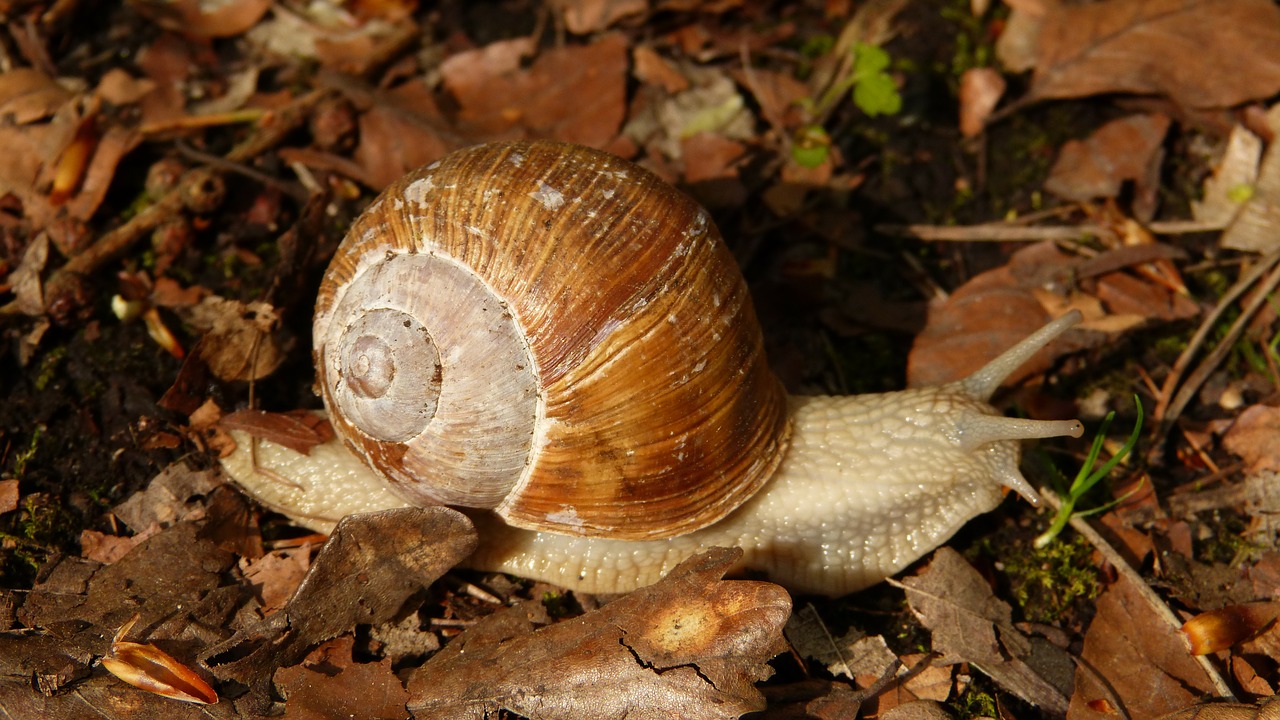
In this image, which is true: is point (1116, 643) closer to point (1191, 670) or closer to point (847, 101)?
point (1191, 670)

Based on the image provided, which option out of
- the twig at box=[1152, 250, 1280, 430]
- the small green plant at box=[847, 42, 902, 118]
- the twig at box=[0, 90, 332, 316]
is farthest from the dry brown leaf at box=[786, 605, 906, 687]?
the twig at box=[0, 90, 332, 316]

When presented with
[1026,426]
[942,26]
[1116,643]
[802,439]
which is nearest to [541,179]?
[802,439]

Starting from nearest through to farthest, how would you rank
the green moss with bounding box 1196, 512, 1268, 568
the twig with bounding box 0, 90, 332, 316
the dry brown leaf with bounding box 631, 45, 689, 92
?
the green moss with bounding box 1196, 512, 1268, 568 < the twig with bounding box 0, 90, 332, 316 < the dry brown leaf with bounding box 631, 45, 689, 92

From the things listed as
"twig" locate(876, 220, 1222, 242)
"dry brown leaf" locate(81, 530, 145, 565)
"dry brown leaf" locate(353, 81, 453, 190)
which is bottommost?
"dry brown leaf" locate(81, 530, 145, 565)

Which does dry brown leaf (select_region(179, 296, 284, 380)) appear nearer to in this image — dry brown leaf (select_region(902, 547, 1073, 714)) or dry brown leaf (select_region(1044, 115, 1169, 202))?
dry brown leaf (select_region(902, 547, 1073, 714))

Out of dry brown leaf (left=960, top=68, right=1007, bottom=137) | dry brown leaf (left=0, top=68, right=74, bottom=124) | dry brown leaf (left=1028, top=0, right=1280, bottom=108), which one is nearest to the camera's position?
dry brown leaf (left=0, top=68, right=74, bottom=124)

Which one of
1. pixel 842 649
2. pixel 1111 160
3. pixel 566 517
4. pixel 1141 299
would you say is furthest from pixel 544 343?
pixel 1111 160
